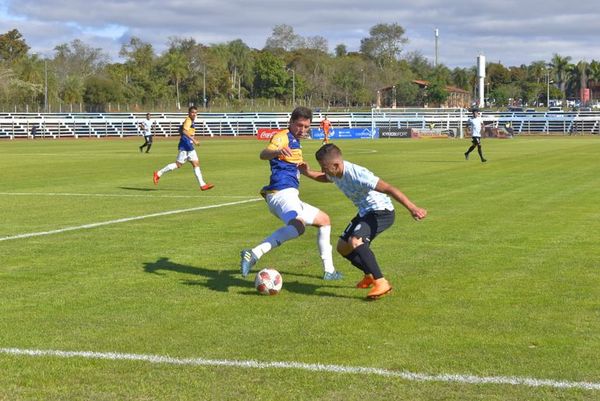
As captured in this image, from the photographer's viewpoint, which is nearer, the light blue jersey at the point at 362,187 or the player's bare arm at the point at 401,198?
the player's bare arm at the point at 401,198

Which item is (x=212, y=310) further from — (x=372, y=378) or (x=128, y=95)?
(x=128, y=95)

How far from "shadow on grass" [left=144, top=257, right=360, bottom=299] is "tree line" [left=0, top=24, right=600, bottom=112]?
85.3m

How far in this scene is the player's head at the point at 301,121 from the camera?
9211 mm

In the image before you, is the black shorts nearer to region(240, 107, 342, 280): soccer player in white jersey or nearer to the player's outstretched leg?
region(240, 107, 342, 280): soccer player in white jersey

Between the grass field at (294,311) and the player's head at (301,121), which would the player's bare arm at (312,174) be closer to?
the player's head at (301,121)

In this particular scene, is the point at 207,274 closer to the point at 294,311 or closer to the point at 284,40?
the point at 294,311

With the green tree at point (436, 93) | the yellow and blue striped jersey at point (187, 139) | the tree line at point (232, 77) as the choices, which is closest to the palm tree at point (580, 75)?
the tree line at point (232, 77)

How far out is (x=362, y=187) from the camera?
837cm

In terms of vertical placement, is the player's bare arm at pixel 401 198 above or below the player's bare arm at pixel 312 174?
below

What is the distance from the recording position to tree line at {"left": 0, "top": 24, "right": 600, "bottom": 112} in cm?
11059

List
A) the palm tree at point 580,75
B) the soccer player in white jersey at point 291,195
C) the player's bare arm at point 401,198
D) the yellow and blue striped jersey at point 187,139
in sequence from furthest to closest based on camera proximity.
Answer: the palm tree at point 580,75 → the yellow and blue striped jersey at point 187,139 → the soccer player in white jersey at point 291,195 → the player's bare arm at point 401,198

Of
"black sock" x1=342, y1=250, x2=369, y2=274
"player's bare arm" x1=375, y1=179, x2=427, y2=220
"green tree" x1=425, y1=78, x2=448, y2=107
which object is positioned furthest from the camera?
"green tree" x1=425, y1=78, x2=448, y2=107

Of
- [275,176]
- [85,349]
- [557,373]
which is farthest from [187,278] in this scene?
[557,373]

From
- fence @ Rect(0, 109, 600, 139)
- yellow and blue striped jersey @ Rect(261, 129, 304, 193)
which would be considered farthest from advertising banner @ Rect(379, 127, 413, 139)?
yellow and blue striped jersey @ Rect(261, 129, 304, 193)
